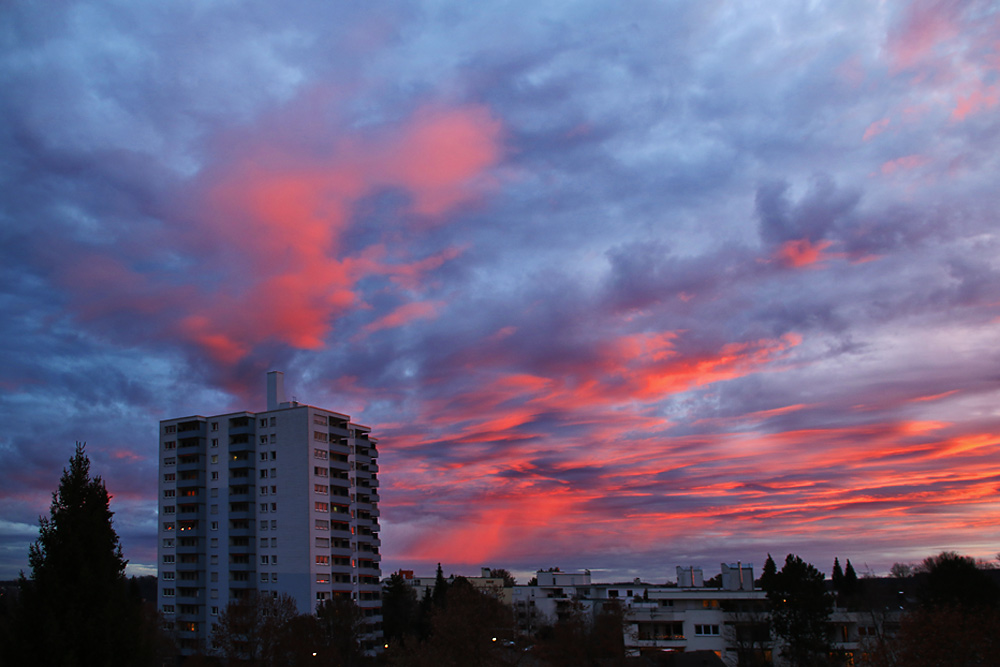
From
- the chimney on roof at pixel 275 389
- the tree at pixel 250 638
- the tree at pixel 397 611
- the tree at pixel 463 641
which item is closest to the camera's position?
the tree at pixel 463 641

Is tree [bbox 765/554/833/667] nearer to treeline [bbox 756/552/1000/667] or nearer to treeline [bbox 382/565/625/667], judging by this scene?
treeline [bbox 756/552/1000/667]

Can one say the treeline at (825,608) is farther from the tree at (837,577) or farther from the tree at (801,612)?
the tree at (837,577)

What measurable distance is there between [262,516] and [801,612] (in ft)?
237

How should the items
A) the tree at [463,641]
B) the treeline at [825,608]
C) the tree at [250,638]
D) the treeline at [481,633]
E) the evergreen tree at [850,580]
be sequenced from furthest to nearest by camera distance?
the evergreen tree at [850,580] < the treeline at [825,608] < the tree at [250,638] < the treeline at [481,633] < the tree at [463,641]

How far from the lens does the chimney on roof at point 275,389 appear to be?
11600cm

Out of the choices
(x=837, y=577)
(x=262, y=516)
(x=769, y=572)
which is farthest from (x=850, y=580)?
(x=262, y=516)

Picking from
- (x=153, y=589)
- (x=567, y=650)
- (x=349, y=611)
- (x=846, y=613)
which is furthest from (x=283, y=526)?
(x=153, y=589)

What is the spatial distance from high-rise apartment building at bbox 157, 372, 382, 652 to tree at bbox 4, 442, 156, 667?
81686 mm

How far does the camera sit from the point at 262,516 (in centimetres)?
10850

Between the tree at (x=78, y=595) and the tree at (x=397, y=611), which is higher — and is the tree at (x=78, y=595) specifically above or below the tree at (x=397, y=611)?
above

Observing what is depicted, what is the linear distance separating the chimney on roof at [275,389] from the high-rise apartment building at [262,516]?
0.16 metres

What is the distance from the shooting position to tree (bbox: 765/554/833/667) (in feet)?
269

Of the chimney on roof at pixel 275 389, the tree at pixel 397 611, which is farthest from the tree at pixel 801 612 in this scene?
the chimney on roof at pixel 275 389

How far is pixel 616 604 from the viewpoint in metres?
103
